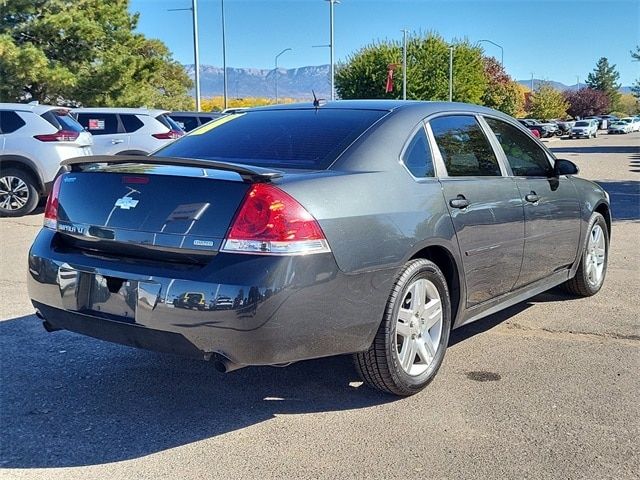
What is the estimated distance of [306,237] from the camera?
3.27 meters

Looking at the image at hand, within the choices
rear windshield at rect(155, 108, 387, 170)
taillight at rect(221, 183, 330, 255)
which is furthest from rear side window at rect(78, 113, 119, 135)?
taillight at rect(221, 183, 330, 255)

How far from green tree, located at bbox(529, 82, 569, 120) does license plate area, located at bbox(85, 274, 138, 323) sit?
3435 inches

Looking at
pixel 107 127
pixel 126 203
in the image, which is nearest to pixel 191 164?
pixel 126 203

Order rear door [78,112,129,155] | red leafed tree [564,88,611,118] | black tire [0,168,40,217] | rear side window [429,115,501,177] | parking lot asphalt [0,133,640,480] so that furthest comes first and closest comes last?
red leafed tree [564,88,611,118] → rear door [78,112,129,155] → black tire [0,168,40,217] → rear side window [429,115,501,177] → parking lot asphalt [0,133,640,480]

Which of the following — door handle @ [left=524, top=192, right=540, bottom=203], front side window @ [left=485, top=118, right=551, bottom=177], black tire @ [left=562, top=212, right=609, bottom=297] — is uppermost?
front side window @ [left=485, top=118, right=551, bottom=177]

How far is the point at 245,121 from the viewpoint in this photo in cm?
466

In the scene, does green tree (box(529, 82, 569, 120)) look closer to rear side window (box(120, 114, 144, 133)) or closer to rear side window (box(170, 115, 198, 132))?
rear side window (box(170, 115, 198, 132))

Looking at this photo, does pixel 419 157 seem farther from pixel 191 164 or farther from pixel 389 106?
pixel 191 164

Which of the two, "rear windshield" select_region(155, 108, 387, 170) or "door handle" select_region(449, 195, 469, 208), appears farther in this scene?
"door handle" select_region(449, 195, 469, 208)

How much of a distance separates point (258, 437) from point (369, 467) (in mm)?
613

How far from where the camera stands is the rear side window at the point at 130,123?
14289 millimetres

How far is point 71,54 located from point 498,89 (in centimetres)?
5600

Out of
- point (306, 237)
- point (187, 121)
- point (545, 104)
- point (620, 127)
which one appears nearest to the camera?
point (306, 237)

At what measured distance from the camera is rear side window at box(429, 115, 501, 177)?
438 centimetres
